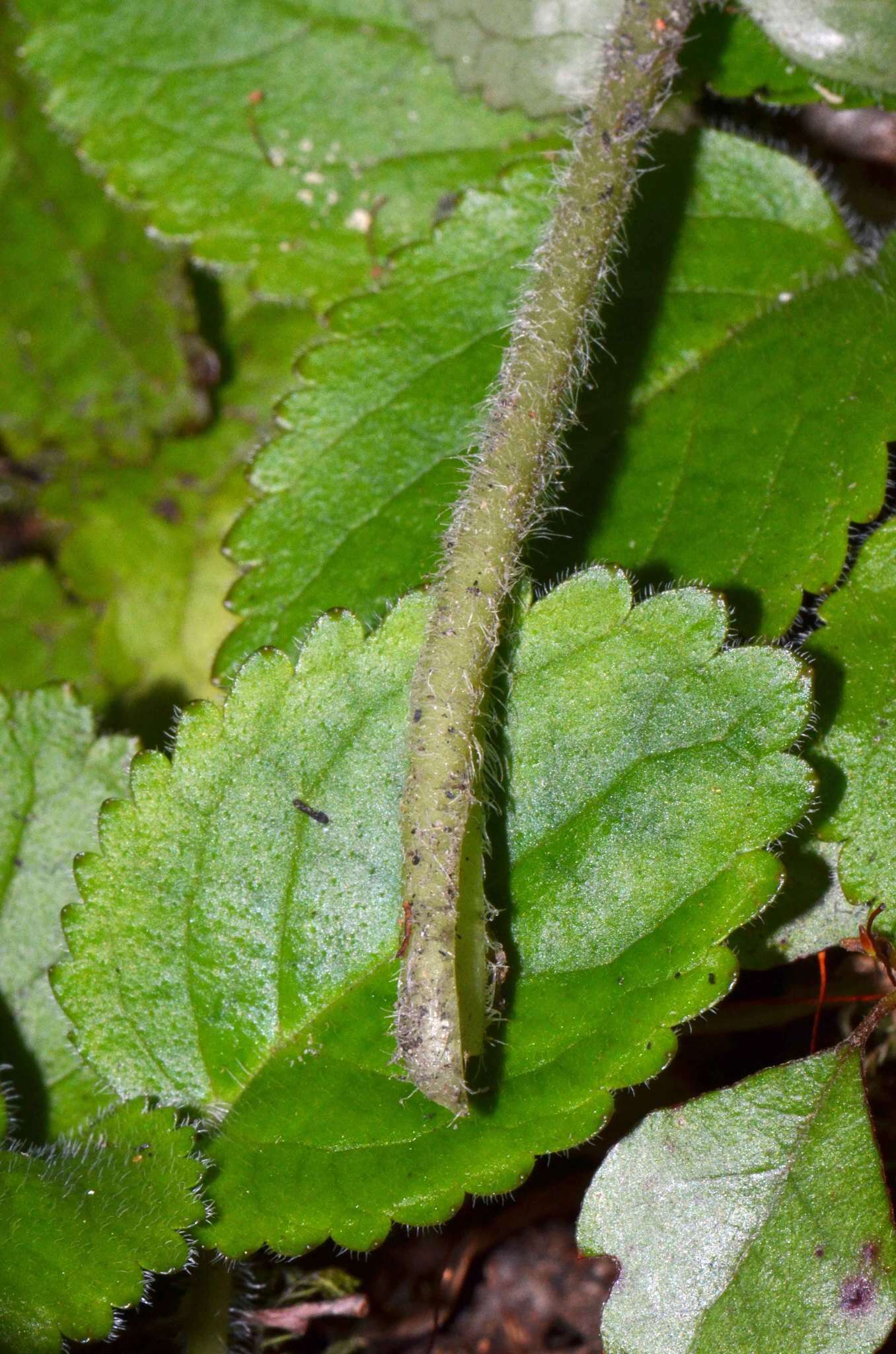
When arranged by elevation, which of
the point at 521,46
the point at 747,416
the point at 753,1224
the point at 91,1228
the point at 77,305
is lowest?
the point at 91,1228

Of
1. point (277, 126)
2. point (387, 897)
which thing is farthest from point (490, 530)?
point (277, 126)

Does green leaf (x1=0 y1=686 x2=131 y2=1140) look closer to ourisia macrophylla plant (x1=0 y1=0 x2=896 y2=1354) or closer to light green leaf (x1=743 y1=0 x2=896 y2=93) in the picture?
ourisia macrophylla plant (x1=0 y1=0 x2=896 y2=1354)

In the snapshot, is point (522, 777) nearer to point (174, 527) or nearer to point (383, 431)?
point (383, 431)

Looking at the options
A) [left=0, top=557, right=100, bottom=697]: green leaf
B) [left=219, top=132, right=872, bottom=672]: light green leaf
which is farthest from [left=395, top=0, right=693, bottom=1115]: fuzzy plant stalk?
[left=0, top=557, right=100, bottom=697]: green leaf

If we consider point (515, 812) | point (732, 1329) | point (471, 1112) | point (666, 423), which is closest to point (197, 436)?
point (666, 423)

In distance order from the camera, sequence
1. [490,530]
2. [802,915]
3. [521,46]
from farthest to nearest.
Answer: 1. [521,46]
2. [802,915]
3. [490,530]

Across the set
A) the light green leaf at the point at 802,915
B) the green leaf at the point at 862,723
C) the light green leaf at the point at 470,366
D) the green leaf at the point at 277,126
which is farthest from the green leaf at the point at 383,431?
the light green leaf at the point at 802,915

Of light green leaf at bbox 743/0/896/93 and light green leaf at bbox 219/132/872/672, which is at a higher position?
light green leaf at bbox 743/0/896/93
